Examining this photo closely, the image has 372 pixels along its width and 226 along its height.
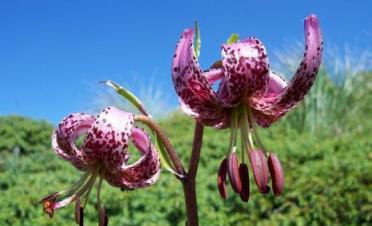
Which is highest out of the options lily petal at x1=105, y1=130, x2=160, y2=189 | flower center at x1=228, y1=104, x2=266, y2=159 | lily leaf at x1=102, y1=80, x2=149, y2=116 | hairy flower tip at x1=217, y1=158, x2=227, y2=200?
lily leaf at x1=102, y1=80, x2=149, y2=116

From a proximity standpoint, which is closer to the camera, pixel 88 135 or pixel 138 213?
pixel 88 135

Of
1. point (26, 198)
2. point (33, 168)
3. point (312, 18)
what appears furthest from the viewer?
point (33, 168)

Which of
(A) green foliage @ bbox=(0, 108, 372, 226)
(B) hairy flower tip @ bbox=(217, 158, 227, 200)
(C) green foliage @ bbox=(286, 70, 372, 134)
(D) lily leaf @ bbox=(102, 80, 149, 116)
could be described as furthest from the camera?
(C) green foliage @ bbox=(286, 70, 372, 134)

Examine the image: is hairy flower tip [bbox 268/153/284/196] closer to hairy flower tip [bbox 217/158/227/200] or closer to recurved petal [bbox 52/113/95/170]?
hairy flower tip [bbox 217/158/227/200]

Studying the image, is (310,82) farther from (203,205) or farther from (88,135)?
(203,205)

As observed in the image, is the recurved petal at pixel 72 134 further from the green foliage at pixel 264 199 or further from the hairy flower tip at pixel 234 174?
the green foliage at pixel 264 199

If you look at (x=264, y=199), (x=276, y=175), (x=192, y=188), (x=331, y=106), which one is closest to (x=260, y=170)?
(x=276, y=175)

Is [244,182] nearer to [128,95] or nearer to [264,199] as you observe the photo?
[128,95]

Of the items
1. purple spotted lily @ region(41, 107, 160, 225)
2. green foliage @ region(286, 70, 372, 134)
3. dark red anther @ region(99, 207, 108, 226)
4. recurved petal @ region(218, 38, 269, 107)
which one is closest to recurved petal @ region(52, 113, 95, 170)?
purple spotted lily @ region(41, 107, 160, 225)

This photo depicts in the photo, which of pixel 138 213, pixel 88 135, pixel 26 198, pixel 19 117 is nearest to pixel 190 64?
pixel 88 135
